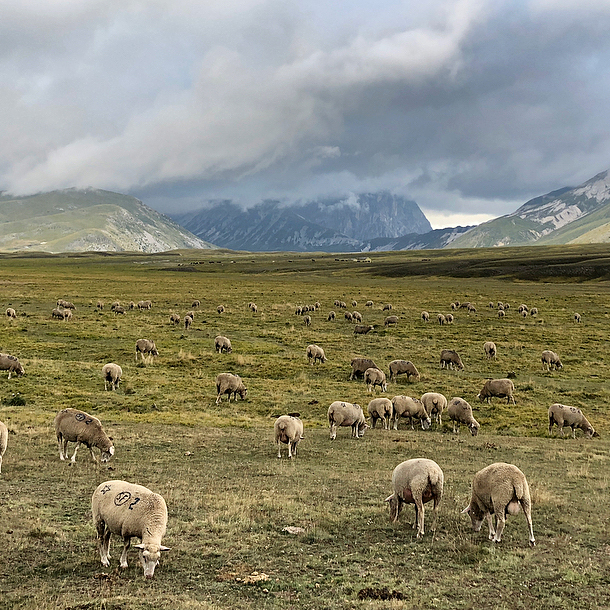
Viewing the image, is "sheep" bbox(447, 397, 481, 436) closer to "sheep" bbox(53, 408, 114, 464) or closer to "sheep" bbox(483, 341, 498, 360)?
"sheep" bbox(53, 408, 114, 464)

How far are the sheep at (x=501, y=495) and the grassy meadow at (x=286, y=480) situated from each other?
0.50 metres

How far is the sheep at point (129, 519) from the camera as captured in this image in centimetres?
952

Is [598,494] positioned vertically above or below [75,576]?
below

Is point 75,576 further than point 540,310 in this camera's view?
No

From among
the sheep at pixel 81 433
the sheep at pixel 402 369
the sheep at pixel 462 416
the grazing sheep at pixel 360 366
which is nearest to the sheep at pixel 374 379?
the grazing sheep at pixel 360 366

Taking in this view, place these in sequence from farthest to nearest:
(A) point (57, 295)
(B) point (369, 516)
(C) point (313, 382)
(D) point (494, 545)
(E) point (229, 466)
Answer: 1. (A) point (57, 295)
2. (C) point (313, 382)
3. (E) point (229, 466)
4. (B) point (369, 516)
5. (D) point (494, 545)

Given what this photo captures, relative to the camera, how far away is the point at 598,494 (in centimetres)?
1559

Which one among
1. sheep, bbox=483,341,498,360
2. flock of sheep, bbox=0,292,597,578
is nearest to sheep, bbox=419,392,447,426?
flock of sheep, bbox=0,292,597,578

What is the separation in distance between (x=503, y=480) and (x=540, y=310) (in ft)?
213

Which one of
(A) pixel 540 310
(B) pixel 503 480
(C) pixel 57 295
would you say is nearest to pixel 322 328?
(A) pixel 540 310

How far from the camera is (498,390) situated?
30.1m

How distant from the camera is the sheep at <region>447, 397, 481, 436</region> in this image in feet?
80.5

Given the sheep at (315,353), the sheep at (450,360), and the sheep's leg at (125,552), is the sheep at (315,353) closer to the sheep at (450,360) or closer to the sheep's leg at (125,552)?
the sheep at (450,360)

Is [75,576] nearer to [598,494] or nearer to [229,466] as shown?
[229,466]
